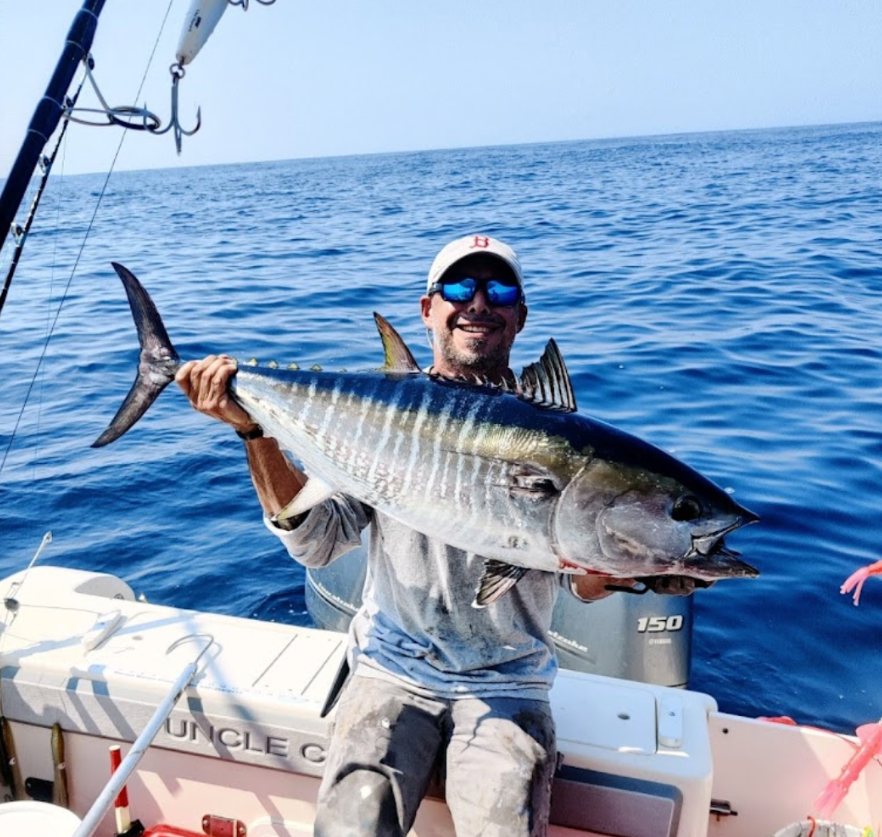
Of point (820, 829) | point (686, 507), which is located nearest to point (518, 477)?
point (686, 507)

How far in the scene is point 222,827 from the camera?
297 cm

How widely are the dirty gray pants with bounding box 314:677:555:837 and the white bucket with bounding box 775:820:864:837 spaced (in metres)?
0.92

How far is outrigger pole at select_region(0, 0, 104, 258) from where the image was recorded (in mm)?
2985

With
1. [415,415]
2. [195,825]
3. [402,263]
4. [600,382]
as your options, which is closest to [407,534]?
[415,415]

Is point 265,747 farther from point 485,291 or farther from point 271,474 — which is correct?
point 485,291

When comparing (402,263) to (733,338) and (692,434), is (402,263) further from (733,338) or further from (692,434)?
(692,434)

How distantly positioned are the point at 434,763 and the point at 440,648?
351 mm

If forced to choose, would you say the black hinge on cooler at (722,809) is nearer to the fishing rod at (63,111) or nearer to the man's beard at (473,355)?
the man's beard at (473,355)

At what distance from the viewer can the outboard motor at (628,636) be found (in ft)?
12.3

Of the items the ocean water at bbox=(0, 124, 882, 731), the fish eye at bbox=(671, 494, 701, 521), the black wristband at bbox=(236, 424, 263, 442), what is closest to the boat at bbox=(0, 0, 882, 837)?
the black wristband at bbox=(236, 424, 263, 442)

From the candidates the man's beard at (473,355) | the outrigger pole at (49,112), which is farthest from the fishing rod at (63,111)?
the man's beard at (473,355)

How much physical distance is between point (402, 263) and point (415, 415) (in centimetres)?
1462

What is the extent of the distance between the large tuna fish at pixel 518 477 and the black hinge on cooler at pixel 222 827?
136 cm

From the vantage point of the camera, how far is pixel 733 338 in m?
10.9
